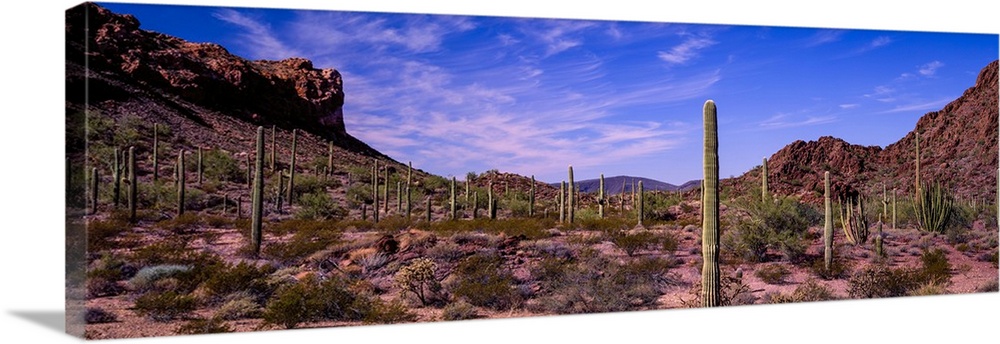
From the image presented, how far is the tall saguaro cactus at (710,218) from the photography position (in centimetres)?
1198

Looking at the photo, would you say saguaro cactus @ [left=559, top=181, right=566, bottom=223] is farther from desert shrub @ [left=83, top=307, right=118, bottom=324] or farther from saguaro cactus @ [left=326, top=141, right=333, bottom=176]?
desert shrub @ [left=83, top=307, right=118, bottom=324]

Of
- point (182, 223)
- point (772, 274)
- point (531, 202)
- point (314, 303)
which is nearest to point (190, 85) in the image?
point (182, 223)

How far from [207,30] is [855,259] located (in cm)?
1024

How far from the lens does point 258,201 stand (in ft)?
38.9

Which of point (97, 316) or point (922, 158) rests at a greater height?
point (922, 158)

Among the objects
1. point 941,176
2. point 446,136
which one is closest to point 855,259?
point 941,176

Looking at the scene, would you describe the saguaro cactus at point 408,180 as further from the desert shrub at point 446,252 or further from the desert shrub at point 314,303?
the desert shrub at point 314,303

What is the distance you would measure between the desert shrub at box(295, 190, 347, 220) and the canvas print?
0.04 meters

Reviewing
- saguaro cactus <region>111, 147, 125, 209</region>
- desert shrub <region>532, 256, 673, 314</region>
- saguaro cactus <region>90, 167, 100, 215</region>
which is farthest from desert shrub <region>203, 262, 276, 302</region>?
desert shrub <region>532, 256, 673, 314</region>

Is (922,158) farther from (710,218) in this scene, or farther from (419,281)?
(419,281)

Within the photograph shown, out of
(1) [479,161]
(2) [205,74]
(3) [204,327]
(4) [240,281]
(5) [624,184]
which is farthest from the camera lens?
(5) [624,184]

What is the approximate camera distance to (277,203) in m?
12.1

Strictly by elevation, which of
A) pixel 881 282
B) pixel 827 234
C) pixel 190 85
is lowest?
pixel 881 282

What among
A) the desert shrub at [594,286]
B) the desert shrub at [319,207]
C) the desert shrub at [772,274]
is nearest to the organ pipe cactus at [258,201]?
the desert shrub at [319,207]
